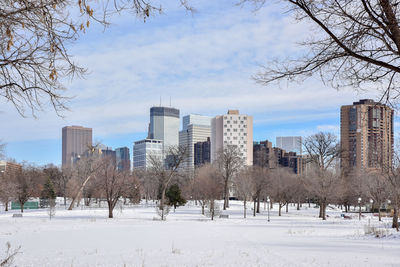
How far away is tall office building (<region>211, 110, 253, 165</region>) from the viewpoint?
189 metres

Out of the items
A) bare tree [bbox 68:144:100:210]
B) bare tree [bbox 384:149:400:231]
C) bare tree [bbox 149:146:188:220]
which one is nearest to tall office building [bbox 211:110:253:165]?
bare tree [bbox 68:144:100:210]

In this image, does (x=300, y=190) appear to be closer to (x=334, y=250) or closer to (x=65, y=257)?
(x=334, y=250)

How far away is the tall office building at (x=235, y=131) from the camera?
18938cm

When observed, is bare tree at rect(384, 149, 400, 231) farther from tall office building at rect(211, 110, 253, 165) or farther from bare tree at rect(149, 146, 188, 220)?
tall office building at rect(211, 110, 253, 165)

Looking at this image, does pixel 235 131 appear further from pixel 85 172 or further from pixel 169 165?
pixel 85 172

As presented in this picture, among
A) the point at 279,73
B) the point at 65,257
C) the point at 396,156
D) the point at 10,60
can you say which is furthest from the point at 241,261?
the point at 396,156

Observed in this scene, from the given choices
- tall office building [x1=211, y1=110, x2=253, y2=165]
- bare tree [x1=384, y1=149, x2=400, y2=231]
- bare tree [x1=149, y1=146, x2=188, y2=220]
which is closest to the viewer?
bare tree [x1=384, y1=149, x2=400, y2=231]

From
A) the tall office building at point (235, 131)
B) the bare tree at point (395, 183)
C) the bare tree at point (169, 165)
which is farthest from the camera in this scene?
the tall office building at point (235, 131)

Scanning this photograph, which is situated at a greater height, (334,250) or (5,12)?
(5,12)

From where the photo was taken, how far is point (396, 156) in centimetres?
3706

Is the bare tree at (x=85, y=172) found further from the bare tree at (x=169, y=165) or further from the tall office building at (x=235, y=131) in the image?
the tall office building at (x=235, y=131)

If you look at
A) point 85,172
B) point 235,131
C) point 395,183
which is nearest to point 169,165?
point 85,172

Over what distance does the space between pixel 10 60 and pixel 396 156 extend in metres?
36.0

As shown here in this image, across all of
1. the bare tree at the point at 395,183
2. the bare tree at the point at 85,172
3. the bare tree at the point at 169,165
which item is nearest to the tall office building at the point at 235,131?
the bare tree at the point at 85,172
